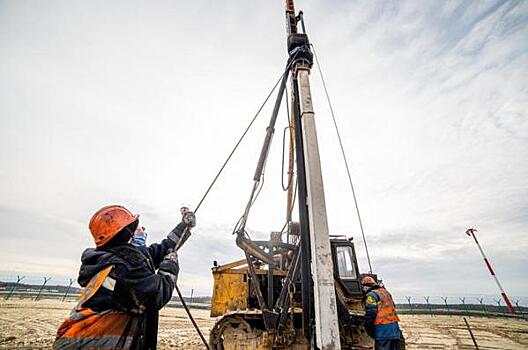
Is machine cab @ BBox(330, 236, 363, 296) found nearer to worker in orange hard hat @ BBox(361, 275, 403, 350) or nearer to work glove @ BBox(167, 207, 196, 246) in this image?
worker in orange hard hat @ BBox(361, 275, 403, 350)

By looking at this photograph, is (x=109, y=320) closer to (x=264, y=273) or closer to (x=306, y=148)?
(x=306, y=148)

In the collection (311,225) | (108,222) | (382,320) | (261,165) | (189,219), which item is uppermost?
(261,165)

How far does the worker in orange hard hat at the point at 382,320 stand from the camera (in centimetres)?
449

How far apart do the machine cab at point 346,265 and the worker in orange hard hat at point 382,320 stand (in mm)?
2221

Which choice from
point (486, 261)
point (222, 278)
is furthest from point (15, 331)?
point (486, 261)

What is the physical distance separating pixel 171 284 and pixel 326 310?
4.99ft

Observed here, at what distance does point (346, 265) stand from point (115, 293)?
6.61m

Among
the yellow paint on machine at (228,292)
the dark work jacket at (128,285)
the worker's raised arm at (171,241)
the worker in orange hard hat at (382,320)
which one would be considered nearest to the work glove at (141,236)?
the worker's raised arm at (171,241)

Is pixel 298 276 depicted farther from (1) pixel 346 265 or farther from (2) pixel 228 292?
(2) pixel 228 292

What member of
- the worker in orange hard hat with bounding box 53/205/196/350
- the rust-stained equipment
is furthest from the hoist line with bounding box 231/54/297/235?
the worker in orange hard hat with bounding box 53/205/196/350

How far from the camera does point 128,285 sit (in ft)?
6.05

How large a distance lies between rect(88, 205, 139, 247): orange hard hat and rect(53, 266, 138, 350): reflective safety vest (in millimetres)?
278

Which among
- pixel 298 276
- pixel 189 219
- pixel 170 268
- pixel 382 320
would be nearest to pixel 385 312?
pixel 382 320

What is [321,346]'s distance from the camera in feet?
7.96
